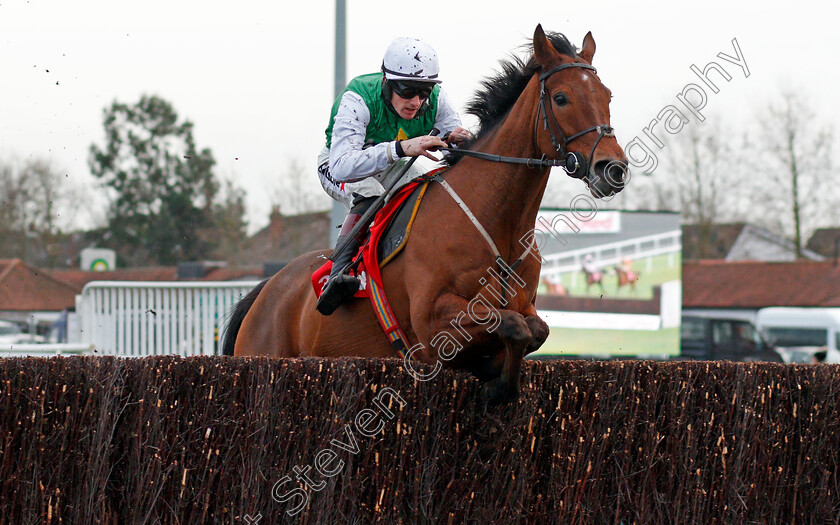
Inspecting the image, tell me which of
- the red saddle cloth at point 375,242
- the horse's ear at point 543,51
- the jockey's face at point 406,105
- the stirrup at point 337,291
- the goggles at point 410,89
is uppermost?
the horse's ear at point 543,51

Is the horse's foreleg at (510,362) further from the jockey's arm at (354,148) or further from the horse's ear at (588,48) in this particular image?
the horse's ear at (588,48)

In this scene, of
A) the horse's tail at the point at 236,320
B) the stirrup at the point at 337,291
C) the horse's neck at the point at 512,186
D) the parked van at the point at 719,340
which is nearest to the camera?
the horse's neck at the point at 512,186

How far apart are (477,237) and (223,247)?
39.0m

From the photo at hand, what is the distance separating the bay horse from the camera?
4.23 m

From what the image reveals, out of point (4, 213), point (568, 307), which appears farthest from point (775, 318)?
point (4, 213)

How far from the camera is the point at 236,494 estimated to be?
394 cm

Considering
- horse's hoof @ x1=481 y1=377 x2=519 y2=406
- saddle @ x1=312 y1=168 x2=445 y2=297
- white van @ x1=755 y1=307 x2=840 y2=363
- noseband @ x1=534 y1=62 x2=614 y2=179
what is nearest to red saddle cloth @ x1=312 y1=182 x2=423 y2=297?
saddle @ x1=312 y1=168 x2=445 y2=297

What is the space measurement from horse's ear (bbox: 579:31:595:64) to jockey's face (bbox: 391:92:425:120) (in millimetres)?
907

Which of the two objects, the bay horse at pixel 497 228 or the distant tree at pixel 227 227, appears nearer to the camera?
the bay horse at pixel 497 228

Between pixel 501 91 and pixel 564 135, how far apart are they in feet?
2.34

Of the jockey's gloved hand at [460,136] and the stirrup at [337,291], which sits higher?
the jockey's gloved hand at [460,136]

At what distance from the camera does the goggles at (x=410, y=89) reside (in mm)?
4977

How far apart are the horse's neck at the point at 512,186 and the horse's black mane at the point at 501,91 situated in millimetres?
180

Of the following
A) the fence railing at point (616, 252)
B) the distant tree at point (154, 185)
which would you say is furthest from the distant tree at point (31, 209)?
the fence railing at point (616, 252)
